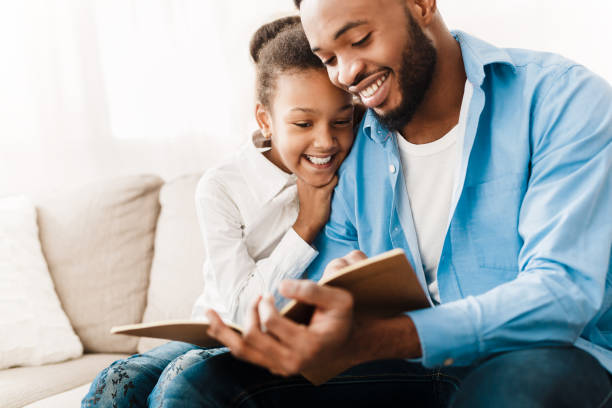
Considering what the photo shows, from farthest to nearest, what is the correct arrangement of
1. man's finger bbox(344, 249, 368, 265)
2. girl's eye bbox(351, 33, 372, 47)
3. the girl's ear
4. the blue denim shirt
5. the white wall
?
1. the white wall
2. the girl's ear
3. girl's eye bbox(351, 33, 372, 47)
4. man's finger bbox(344, 249, 368, 265)
5. the blue denim shirt

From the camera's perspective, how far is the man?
778 millimetres

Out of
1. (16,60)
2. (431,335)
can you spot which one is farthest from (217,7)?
(431,335)

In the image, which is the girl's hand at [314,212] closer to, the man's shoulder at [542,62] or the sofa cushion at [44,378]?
the man's shoulder at [542,62]

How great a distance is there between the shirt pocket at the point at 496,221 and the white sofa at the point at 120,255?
3.11ft

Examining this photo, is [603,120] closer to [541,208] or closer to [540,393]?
[541,208]

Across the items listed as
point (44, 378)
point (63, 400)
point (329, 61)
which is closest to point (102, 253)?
point (44, 378)

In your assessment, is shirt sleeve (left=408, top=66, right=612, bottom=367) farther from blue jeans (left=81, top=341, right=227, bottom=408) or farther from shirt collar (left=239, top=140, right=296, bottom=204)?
shirt collar (left=239, top=140, right=296, bottom=204)

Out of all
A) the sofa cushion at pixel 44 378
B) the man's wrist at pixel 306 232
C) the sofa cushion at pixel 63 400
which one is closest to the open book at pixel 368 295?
the man's wrist at pixel 306 232

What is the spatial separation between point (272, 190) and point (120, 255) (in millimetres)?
754

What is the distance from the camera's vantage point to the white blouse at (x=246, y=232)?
1323 mm

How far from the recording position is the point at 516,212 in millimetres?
1050

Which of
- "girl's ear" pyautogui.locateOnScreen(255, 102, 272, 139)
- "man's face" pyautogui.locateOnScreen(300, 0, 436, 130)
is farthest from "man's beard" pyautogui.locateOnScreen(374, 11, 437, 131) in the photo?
"girl's ear" pyautogui.locateOnScreen(255, 102, 272, 139)

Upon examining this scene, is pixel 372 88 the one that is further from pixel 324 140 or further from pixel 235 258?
pixel 235 258

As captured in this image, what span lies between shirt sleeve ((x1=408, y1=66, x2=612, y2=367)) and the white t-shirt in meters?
0.18
